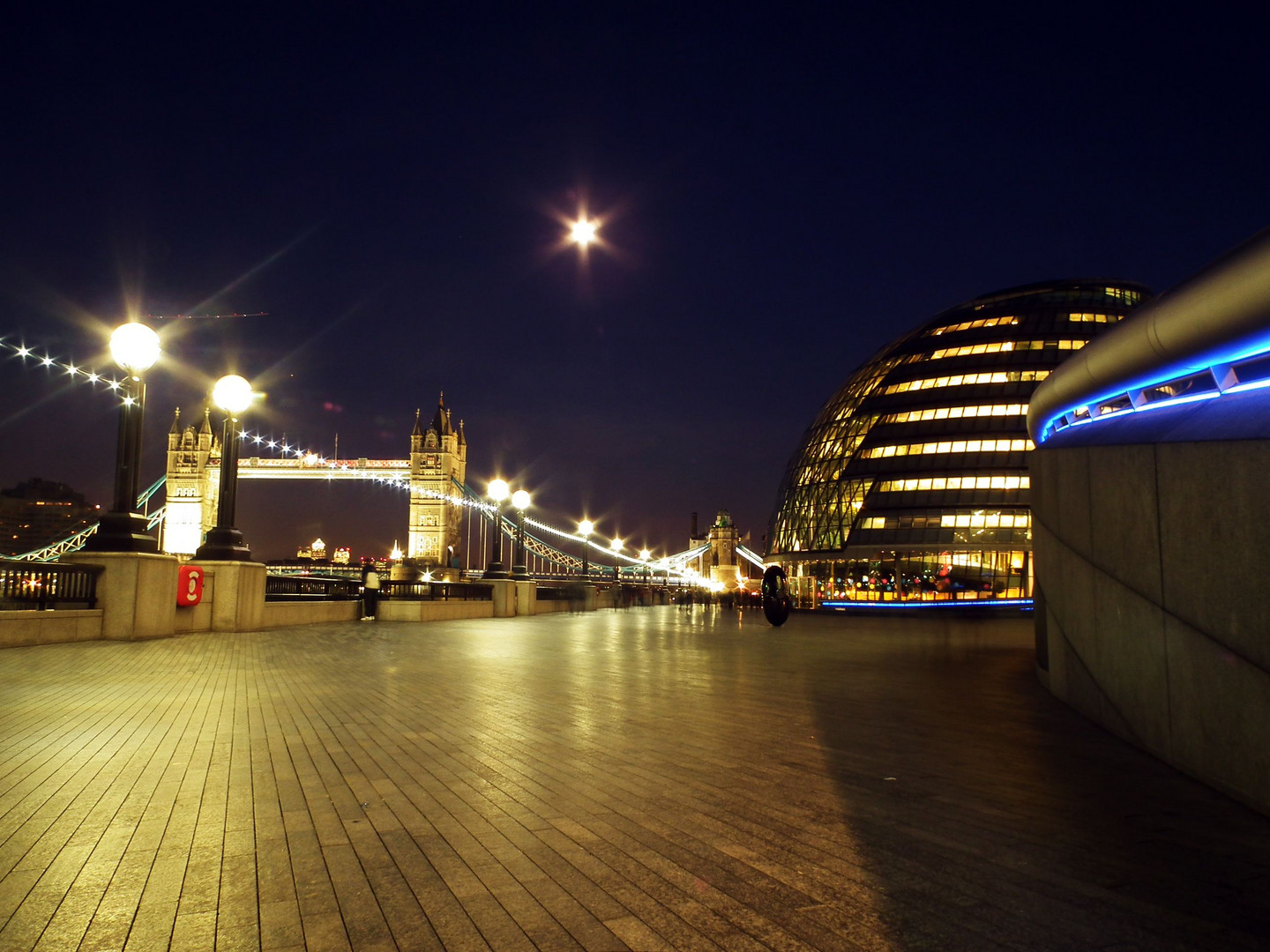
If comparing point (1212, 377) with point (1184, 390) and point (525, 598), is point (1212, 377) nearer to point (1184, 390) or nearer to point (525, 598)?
point (1184, 390)

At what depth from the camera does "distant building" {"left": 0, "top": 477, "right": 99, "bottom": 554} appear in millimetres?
120750

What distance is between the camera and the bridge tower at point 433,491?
130 metres

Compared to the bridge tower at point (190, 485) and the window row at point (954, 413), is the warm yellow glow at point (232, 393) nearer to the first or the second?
the window row at point (954, 413)

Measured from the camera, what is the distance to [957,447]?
5838 centimetres

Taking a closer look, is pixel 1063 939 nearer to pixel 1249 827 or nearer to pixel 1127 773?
pixel 1249 827

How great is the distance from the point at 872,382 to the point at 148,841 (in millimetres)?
69234

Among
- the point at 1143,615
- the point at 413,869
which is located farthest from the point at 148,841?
the point at 1143,615

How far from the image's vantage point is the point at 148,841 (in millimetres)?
4309

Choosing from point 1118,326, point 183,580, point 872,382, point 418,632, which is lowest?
point 418,632

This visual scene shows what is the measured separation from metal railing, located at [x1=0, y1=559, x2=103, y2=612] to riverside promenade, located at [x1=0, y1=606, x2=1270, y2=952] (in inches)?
243

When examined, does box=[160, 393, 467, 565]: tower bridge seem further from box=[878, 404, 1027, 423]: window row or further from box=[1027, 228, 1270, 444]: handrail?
box=[1027, 228, 1270, 444]: handrail

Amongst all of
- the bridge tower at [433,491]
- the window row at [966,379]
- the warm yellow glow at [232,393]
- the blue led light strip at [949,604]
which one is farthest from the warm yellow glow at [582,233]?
the bridge tower at [433,491]

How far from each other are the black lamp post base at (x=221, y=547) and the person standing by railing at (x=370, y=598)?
274 inches

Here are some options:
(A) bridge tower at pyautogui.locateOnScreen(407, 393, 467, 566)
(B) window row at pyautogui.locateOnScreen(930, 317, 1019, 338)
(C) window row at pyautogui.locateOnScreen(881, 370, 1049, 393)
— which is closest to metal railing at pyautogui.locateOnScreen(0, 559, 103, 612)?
(C) window row at pyautogui.locateOnScreen(881, 370, 1049, 393)
